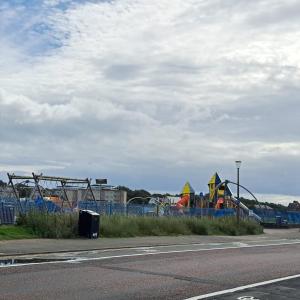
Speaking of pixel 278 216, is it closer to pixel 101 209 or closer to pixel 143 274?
pixel 101 209

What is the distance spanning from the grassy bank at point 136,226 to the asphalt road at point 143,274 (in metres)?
4.15

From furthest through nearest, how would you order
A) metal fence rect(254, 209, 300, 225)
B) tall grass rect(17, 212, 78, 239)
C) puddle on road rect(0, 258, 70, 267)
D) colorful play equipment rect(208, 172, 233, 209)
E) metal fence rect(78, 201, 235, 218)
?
colorful play equipment rect(208, 172, 233, 209), metal fence rect(254, 209, 300, 225), metal fence rect(78, 201, 235, 218), tall grass rect(17, 212, 78, 239), puddle on road rect(0, 258, 70, 267)

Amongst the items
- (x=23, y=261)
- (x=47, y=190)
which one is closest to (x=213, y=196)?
(x=47, y=190)

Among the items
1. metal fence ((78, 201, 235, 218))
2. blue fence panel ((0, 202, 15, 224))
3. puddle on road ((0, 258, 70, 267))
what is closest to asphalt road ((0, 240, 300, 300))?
puddle on road ((0, 258, 70, 267))

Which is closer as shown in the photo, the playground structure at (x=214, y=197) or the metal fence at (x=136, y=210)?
the metal fence at (x=136, y=210)

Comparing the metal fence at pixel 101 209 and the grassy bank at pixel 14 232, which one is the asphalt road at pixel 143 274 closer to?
the grassy bank at pixel 14 232

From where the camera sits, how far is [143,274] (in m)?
13.3

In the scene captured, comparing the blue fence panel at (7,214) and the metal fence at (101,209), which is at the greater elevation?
the metal fence at (101,209)

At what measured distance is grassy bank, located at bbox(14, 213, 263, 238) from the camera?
22.5 metres

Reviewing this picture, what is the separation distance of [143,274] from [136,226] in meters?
13.5

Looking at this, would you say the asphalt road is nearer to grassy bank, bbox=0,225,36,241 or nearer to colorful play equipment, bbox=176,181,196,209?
grassy bank, bbox=0,225,36,241

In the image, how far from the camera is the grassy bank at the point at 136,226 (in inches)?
886

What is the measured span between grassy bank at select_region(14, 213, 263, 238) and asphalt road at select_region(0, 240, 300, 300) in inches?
163

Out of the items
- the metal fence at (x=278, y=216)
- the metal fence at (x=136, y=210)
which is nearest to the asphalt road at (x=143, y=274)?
the metal fence at (x=136, y=210)
